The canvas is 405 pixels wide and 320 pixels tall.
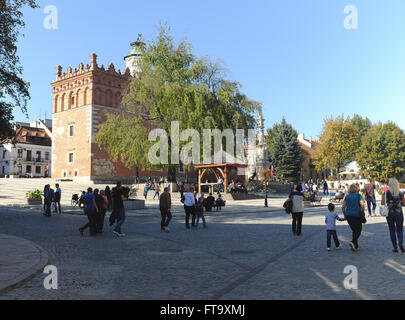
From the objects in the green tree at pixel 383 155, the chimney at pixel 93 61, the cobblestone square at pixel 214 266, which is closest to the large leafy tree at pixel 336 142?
the green tree at pixel 383 155

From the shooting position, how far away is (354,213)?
8.78 m

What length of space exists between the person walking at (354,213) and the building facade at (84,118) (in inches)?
1471

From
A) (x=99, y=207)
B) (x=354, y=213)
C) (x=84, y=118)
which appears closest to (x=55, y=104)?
(x=84, y=118)

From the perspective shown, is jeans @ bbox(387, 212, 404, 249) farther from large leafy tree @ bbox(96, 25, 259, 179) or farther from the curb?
large leafy tree @ bbox(96, 25, 259, 179)

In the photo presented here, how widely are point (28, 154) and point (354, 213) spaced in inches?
2733

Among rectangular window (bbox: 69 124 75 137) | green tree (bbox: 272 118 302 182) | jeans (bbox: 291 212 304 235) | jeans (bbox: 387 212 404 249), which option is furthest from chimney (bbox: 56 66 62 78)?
jeans (bbox: 387 212 404 249)

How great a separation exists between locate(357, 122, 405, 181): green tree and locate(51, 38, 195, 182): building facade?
33.9m

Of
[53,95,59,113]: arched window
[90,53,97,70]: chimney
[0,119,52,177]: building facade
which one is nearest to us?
[90,53,97,70]: chimney

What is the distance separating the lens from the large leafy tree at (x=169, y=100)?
32281 mm

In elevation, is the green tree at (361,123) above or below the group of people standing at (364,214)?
above

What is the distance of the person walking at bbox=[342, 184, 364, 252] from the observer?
28.7 ft

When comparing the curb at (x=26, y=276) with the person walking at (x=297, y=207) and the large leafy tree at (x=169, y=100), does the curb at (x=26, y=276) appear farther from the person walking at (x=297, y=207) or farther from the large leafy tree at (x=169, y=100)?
the large leafy tree at (x=169, y=100)

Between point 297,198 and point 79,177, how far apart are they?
37.9 metres

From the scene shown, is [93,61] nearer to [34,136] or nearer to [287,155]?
[287,155]
